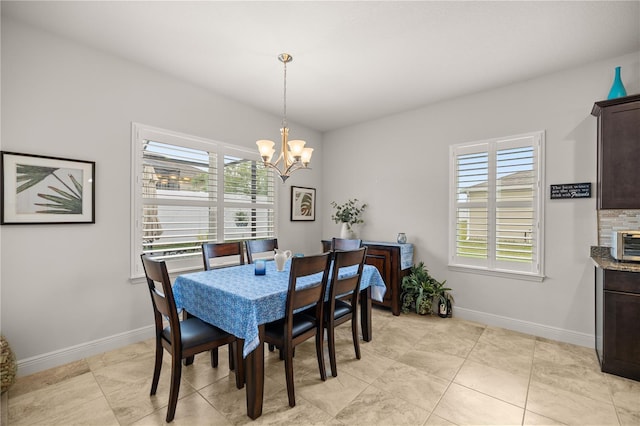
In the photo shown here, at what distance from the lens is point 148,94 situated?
295 centimetres

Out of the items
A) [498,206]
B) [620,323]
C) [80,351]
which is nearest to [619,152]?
[498,206]

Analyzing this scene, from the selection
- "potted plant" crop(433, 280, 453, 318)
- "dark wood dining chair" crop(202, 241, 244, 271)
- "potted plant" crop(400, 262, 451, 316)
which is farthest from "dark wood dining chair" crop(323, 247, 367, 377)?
"potted plant" crop(433, 280, 453, 318)

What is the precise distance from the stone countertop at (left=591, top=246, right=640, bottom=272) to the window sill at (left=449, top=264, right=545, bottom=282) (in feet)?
1.63

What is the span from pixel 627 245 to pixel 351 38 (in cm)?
286

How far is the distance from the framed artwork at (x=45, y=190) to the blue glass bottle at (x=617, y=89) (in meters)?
4.67

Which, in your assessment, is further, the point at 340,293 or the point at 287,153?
the point at 287,153

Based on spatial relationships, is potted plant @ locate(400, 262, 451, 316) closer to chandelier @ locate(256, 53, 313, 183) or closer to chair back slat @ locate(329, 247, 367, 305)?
chair back slat @ locate(329, 247, 367, 305)

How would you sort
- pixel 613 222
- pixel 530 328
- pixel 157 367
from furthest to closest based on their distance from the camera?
pixel 530 328 → pixel 613 222 → pixel 157 367

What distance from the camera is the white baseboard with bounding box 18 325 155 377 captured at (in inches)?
90.4

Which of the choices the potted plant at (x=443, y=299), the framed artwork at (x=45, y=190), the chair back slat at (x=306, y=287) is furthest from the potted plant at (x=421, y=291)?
the framed artwork at (x=45, y=190)

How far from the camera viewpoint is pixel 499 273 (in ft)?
10.9

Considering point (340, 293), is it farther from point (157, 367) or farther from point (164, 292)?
point (157, 367)

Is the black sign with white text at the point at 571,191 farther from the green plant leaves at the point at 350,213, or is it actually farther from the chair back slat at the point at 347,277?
the green plant leaves at the point at 350,213

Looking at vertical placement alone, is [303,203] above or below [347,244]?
above
